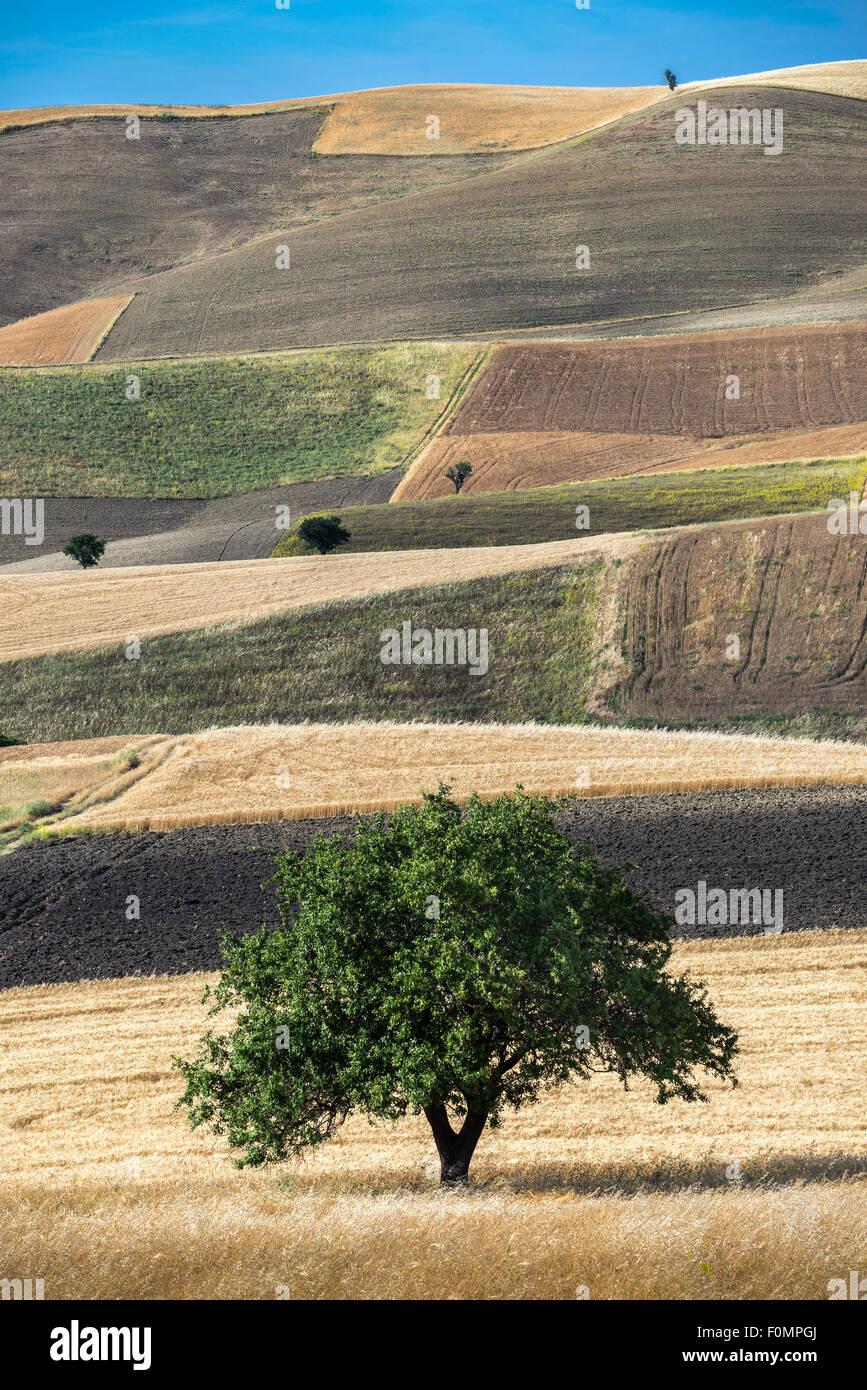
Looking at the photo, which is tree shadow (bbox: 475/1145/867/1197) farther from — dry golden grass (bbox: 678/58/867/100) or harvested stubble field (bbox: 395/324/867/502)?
dry golden grass (bbox: 678/58/867/100)

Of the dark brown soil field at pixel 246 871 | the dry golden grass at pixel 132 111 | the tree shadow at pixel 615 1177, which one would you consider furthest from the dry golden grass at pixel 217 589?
the dry golden grass at pixel 132 111

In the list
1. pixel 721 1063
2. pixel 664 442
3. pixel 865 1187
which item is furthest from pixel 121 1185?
pixel 664 442

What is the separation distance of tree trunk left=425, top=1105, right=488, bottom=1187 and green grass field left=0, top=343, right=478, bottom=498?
76.6 meters

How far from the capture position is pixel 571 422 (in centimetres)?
8938

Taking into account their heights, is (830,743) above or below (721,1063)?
above

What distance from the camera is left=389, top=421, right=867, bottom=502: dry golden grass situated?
78250mm

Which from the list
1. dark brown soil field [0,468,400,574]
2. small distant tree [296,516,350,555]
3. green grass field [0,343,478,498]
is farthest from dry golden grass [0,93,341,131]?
small distant tree [296,516,350,555]

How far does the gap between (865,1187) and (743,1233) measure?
3.46 meters

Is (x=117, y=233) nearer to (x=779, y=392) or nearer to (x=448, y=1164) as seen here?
(x=779, y=392)

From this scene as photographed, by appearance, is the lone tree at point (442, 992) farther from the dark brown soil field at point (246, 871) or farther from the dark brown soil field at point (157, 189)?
the dark brown soil field at point (157, 189)

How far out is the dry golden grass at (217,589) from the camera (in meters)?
51.7

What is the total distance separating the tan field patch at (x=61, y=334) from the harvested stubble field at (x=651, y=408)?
1804 inches

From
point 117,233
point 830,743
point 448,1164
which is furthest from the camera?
point 117,233

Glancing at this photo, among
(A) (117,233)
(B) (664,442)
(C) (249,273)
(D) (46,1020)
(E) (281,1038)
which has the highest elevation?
(A) (117,233)
